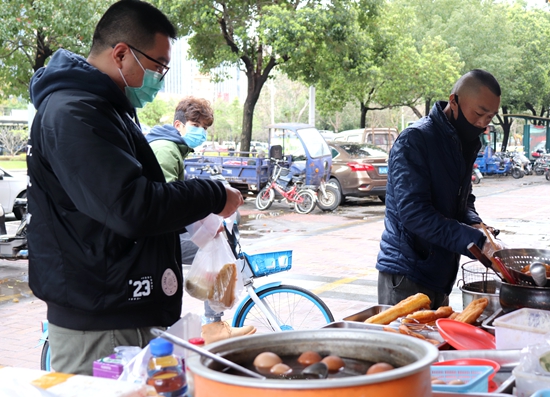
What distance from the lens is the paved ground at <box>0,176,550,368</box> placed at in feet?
22.2

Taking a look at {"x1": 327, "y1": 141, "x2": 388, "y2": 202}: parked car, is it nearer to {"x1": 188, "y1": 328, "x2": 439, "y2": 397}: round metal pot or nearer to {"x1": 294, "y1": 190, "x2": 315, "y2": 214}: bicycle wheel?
{"x1": 294, "y1": 190, "x2": 315, "y2": 214}: bicycle wheel

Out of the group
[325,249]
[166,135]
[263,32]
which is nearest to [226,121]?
[263,32]

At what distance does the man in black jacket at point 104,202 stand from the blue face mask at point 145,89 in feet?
0.06

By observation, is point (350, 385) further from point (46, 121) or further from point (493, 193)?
point (493, 193)

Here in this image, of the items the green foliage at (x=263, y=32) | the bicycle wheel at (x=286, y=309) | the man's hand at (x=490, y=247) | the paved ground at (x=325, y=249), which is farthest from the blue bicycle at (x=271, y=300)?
the green foliage at (x=263, y=32)

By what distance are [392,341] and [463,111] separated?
8.18 feet

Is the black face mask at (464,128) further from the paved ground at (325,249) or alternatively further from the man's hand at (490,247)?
the paved ground at (325,249)

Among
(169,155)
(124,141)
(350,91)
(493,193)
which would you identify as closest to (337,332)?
(124,141)

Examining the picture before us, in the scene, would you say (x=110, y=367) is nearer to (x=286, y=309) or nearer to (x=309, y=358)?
(x=309, y=358)

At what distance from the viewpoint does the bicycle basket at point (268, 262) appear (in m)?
5.02

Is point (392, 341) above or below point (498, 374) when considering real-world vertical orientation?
above

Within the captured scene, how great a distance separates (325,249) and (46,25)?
10.0m

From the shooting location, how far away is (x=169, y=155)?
15.0 feet

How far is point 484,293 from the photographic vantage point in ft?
10.0
